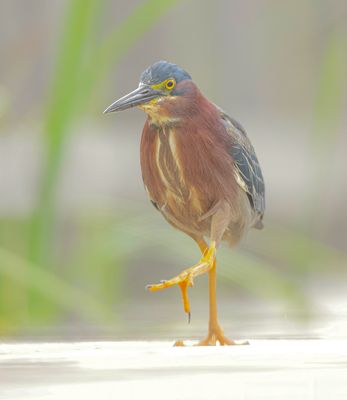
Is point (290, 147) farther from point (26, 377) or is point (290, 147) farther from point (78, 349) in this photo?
point (26, 377)

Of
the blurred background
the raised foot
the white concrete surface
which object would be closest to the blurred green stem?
the blurred background

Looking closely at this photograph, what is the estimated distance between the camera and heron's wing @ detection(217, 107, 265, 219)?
1.40 m

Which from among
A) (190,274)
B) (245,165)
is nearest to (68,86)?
(245,165)

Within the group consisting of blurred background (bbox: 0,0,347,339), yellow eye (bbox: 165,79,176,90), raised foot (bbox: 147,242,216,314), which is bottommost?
blurred background (bbox: 0,0,347,339)

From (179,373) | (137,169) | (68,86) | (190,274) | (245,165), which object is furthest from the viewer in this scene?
(137,169)

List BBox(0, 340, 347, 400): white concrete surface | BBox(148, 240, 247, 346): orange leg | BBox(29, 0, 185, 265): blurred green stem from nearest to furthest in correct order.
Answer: BBox(0, 340, 347, 400): white concrete surface < BBox(148, 240, 247, 346): orange leg < BBox(29, 0, 185, 265): blurred green stem

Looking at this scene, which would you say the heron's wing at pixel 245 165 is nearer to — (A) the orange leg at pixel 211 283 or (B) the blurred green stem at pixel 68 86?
(A) the orange leg at pixel 211 283

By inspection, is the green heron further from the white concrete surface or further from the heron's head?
the white concrete surface

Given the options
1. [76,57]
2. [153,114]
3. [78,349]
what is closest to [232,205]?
[153,114]

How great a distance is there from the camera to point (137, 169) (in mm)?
4008

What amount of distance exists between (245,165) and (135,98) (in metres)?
0.21

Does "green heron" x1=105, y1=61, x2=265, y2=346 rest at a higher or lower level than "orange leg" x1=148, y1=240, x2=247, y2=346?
higher

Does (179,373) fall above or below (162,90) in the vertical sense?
below

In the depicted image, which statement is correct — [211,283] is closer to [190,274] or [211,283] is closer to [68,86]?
[190,274]
